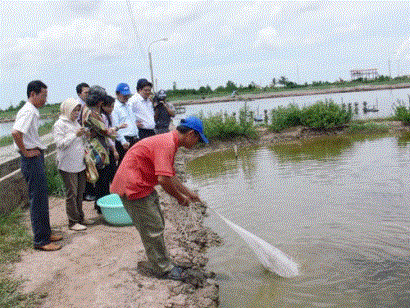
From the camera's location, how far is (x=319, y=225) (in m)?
5.96

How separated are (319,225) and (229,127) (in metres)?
9.82

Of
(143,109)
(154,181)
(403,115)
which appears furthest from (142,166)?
(403,115)

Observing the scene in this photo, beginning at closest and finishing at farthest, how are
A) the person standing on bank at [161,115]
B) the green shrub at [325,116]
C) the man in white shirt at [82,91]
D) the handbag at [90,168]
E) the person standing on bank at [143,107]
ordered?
the handbag at [90,168] → the man in white shirt at [82,91] → the person standing on bank at [143,107] → the person standing on bank at [161,115] → the green shrub at [325,116]

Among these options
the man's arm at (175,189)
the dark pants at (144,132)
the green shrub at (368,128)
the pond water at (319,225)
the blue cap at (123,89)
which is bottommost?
the pond water at (319,225)

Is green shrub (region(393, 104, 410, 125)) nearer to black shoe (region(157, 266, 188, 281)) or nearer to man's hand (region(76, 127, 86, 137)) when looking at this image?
man's hand (region(76, 127, 86, 137))

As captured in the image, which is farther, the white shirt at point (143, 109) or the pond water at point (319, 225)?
the white shirt at point (143, 109)

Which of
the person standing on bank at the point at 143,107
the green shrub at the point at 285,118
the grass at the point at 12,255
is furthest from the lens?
the green shrub at the point at 285,118

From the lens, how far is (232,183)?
9.24 m

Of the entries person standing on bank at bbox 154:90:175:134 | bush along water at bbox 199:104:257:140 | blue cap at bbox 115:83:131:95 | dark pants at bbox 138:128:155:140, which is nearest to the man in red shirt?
blue cap at bbox 115:83:131:95

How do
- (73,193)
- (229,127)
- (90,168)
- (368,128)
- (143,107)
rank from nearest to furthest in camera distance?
(73,193)
(90,168)
(143,107)
(229,127)
(368,128)

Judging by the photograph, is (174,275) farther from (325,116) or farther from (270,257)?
(325,116)

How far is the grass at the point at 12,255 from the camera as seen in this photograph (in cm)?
345

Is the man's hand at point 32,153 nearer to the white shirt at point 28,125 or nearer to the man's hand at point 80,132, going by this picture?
the white shirt at point 28,125

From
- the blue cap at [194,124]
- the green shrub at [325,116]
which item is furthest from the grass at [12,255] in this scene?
the green shrub at [325,116]
